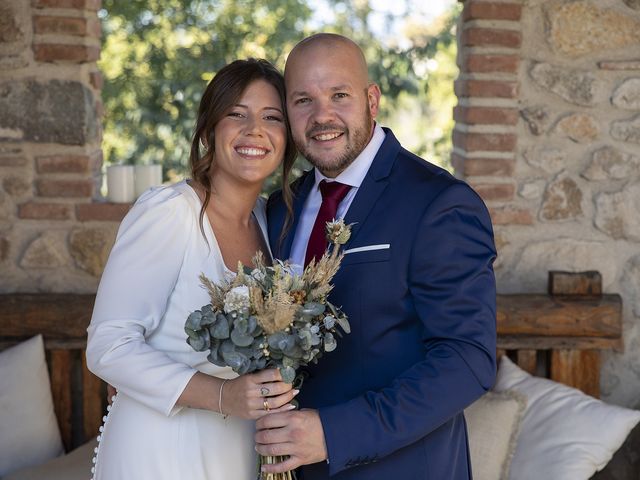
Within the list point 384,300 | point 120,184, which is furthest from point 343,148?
point 120,184

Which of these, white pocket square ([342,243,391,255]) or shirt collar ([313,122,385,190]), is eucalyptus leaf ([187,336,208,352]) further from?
shirt collar ([313,122,385,190])

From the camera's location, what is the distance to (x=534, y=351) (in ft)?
11.7

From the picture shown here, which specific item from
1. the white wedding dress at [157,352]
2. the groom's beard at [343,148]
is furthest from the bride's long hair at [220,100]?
the groom's beard at [343,148]

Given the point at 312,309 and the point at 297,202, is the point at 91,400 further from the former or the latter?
the point at 312,309

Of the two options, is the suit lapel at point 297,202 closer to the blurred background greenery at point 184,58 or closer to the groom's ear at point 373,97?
the groom's ear at point 373,97

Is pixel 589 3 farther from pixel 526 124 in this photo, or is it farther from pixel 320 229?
pixel 320 229

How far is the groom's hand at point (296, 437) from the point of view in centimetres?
191

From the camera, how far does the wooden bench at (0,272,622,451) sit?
11.4ft

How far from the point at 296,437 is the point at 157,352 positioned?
467mm

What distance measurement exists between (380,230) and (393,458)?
56cm

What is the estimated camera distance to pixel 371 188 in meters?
2.18

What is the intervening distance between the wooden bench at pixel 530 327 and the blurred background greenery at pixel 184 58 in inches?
135

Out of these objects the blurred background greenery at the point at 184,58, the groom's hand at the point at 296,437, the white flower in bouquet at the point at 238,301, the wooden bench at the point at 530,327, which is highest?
the blurred background greenery at the point at 184,58

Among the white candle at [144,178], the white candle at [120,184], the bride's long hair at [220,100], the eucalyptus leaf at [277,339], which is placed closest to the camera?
the eucalyptus leaf at [277,339]
